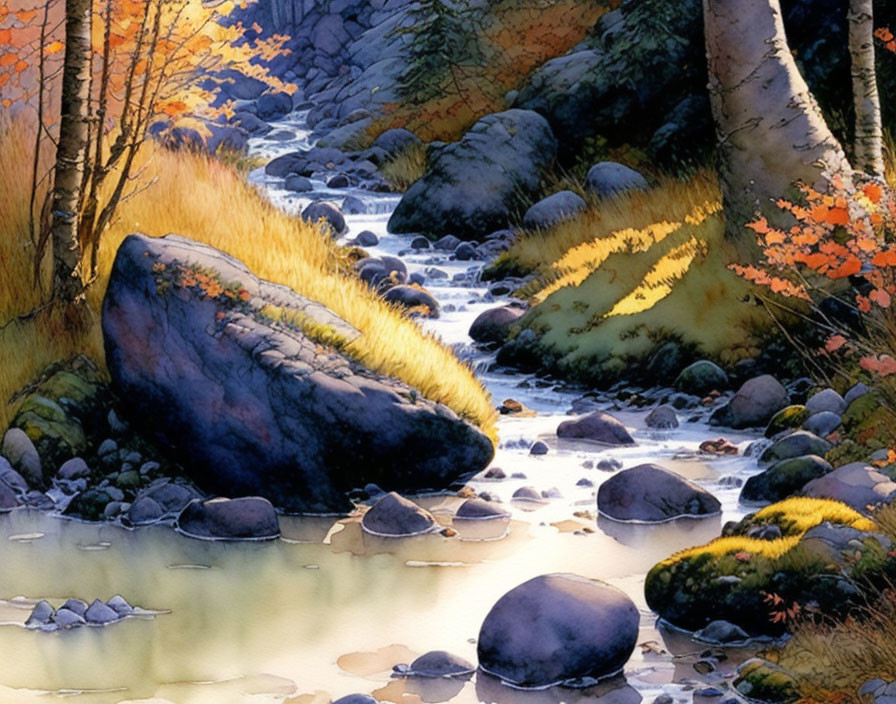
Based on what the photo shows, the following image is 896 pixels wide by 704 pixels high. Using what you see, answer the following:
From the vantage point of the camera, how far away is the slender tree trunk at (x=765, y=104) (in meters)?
9.89

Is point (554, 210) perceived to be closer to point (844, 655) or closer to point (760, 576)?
point (760, 576)

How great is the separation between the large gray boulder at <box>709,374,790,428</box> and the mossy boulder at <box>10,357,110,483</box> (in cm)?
408

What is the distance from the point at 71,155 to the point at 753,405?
4736mm

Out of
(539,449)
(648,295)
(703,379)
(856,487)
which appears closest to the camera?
(856,487)

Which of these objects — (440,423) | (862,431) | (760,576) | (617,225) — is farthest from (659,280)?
(760,576)

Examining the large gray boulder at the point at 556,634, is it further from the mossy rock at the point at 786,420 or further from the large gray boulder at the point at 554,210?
the large gray boulder at the point at 554,210

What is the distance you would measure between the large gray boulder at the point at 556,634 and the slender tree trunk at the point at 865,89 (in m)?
6.27

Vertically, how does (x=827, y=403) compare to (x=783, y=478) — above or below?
above

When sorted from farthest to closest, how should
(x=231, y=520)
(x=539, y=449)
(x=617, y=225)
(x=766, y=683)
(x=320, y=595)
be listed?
(x=617, y=225) < (x=539, y=449) < (x=231, y=520) < (x=320, y=595) < (x=766, y=683)

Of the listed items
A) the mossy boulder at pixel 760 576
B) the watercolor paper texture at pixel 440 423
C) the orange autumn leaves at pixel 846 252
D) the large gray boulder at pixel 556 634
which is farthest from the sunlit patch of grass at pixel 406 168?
the large gray boulder at pixel 556 634

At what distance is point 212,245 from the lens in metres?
9.05

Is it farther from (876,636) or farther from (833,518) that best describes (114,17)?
(876,636)

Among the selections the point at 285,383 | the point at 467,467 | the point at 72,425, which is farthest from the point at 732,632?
the point at 72,425

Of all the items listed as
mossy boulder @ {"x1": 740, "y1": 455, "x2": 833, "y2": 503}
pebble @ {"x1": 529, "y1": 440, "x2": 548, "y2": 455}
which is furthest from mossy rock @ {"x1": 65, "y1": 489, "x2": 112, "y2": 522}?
mossy boulder @ {"x1": 740, "y1": 455, "x2": 833, "y2": 503}
